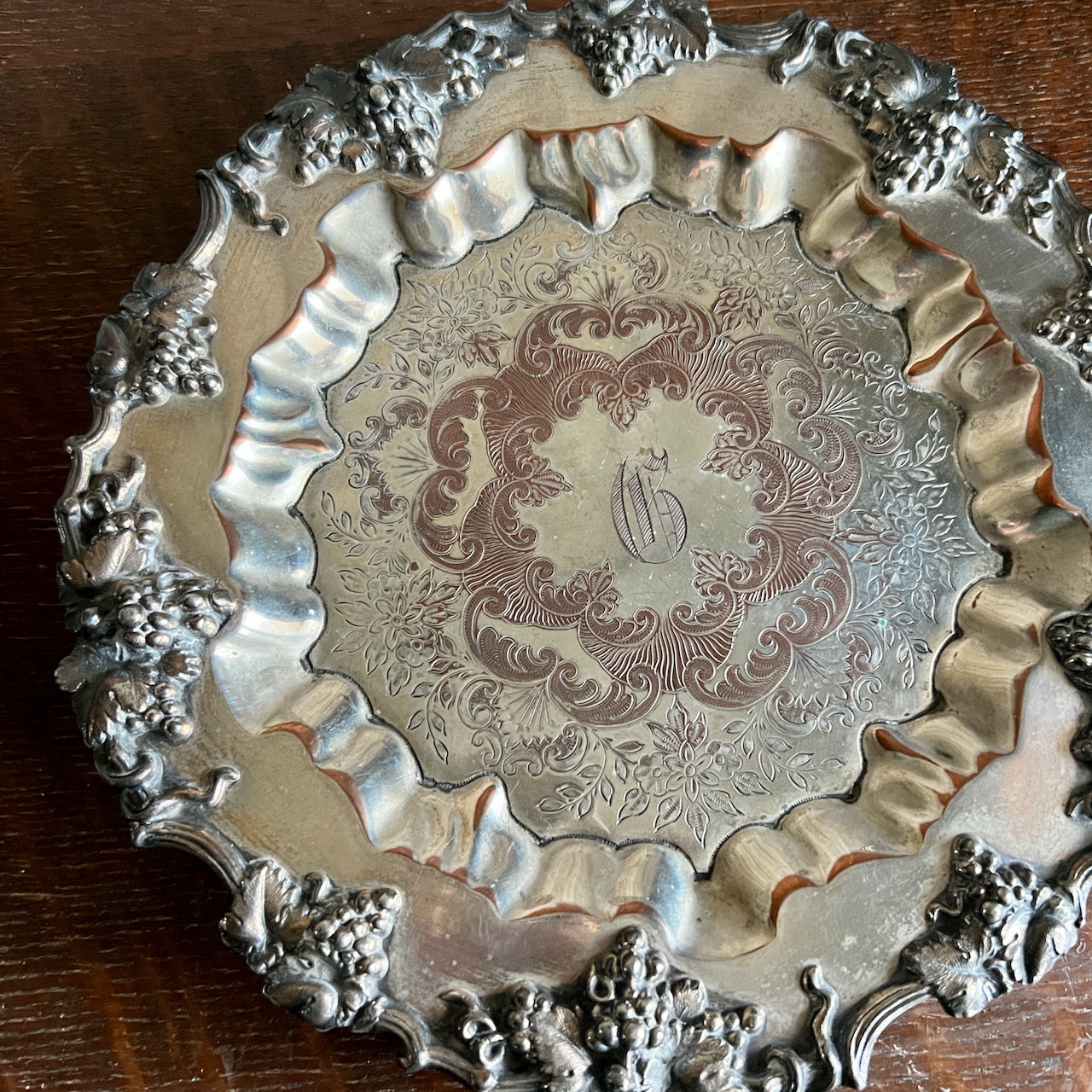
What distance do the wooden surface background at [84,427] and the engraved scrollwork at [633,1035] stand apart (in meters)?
0.26

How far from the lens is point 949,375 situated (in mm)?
956

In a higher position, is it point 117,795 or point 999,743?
point 999,743

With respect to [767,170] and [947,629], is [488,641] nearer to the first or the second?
[947,629]

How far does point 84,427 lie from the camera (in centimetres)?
103

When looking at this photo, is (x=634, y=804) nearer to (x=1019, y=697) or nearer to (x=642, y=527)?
(x=642, y=527)

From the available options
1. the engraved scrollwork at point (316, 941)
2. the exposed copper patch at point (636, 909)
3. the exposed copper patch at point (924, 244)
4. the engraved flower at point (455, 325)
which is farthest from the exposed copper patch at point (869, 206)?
the engraved scrollwork at point (316, 941)

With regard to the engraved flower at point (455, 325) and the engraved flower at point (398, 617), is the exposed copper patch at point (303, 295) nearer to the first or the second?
the engraved flower at point (455, 325)

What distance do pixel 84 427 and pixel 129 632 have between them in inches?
16.2

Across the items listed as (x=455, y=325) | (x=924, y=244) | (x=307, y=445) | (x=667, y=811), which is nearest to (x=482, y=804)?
(x=667, y=811)

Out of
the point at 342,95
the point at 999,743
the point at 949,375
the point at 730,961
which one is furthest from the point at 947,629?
the point at 342,95

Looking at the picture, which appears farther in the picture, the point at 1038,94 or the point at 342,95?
the point at 1038,94

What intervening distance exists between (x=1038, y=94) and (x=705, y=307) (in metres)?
0.64

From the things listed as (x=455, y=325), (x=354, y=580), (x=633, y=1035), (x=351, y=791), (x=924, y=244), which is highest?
(x=924, y=244)

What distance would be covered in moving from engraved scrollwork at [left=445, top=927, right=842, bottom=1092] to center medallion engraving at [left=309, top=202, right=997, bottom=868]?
148mm
